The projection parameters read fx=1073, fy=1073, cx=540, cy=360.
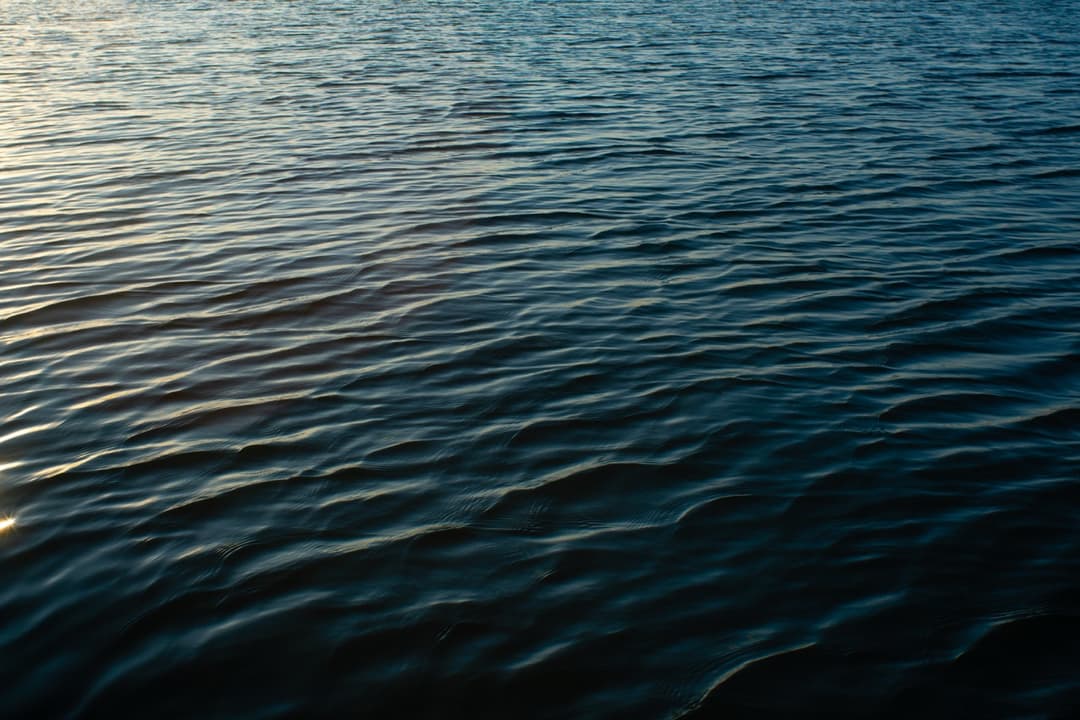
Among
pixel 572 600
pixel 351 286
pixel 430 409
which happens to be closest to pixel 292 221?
pixel 351 286

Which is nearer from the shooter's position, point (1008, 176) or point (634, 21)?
point (1008, 176)

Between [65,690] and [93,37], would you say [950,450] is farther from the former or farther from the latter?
Answer: [93,37]

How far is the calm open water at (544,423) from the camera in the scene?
173 inches

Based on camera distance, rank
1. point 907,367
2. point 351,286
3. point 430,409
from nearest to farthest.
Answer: point 430,409 < point 907,367 < point 351,286

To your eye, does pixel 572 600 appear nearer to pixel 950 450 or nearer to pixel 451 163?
pixel 950 450

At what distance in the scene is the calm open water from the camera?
14.4 ft

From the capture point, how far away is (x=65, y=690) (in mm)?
4227

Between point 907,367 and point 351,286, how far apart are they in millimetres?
4377

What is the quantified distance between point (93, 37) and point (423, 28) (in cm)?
807

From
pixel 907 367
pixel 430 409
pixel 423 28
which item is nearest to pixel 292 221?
pixel 430 409

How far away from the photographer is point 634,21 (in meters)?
27.8

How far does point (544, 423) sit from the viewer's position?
6375 millimetres

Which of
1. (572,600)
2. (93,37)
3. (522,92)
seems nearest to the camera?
(572,600)

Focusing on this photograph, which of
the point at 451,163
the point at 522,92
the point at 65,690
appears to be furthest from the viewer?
Answer: the point at 522,92
